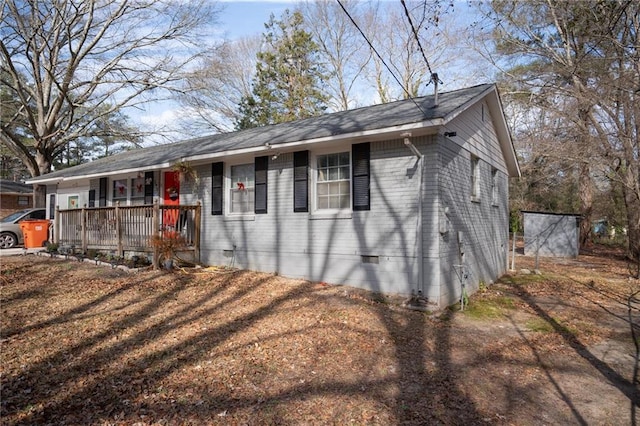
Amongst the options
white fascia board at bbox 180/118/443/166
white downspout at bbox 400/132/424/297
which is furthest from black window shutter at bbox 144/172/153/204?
white downspout at bbox 400/132/424/297

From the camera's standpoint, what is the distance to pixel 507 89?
54.3ft

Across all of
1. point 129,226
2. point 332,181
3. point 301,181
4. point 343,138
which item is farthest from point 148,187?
point 343,138

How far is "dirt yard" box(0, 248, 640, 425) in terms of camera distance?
3531 mm

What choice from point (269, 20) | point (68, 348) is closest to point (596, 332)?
point (68, 348)

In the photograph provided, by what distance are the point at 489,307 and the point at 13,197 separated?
102ft

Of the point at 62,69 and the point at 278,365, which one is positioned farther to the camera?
the point at 62,69

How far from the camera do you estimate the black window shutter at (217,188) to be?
10.0 m

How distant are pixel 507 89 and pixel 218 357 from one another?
16.6 metres

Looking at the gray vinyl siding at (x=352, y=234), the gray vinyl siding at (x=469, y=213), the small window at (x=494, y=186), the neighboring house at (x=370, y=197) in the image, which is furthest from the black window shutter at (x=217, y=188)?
the small window at (x=494, y=186)

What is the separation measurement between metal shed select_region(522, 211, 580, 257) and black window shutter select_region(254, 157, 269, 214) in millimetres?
12206

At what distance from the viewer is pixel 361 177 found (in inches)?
310

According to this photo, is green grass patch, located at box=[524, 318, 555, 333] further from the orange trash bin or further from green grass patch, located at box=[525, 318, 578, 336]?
the orange trash bin

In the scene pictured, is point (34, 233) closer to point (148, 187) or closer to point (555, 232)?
point (148, 187)

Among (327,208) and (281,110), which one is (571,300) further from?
(281,110)
